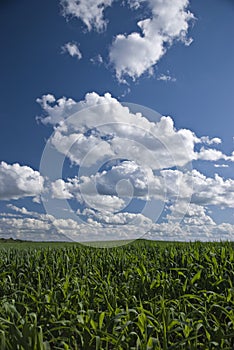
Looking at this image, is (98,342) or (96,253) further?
(96,253)

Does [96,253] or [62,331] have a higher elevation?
[96,253]

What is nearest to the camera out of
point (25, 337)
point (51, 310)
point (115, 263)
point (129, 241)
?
point (25, 337)

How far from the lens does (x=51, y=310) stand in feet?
14.1

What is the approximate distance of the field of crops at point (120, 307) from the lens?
3.36 metres

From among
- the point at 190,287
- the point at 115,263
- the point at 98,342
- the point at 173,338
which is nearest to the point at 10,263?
the point at 115,263

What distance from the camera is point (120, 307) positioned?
4.83m

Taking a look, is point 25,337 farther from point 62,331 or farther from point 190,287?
point 190,287

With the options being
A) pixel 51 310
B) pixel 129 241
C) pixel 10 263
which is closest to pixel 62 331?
pixel 51 310

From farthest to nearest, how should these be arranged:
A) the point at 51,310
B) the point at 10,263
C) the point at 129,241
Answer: the point at 129,241, the point at 10,263, the point at 51,310

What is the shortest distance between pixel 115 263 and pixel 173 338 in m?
3.39

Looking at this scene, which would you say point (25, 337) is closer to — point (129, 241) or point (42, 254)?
point (42, 254)

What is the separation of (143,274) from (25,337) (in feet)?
11.0

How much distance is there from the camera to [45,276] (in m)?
6.86

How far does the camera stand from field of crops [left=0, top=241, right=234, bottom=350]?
132 inches
